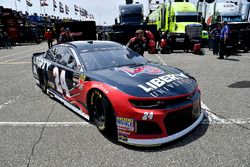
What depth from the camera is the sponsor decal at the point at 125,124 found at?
9.31 ft

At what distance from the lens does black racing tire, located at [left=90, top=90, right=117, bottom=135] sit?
3092 millimetres

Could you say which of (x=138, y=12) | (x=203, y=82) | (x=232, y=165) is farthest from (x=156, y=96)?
(x=138, y=12)

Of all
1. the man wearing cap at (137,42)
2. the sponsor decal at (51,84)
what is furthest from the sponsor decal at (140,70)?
the man wearing cap at (137,42)

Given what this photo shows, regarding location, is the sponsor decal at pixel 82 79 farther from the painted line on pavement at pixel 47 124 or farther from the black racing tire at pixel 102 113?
the painted line on pavement at pixel 47 124

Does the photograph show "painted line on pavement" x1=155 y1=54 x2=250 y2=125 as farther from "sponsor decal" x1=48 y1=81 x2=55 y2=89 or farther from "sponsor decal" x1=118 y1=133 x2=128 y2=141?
"sponsor decal" x1=48 y1=81 x2=55 y2=89

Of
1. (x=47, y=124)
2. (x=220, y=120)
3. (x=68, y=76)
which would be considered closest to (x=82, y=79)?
(x=68, y=76)

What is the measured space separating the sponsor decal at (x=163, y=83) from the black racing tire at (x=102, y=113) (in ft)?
1.89

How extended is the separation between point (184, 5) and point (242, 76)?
41.0 ft

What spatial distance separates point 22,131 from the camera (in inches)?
144

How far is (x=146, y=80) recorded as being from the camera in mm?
3215

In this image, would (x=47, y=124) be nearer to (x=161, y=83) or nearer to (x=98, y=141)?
(x=98, y=141)

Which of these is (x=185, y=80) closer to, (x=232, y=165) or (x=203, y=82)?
(x=232, y=165)

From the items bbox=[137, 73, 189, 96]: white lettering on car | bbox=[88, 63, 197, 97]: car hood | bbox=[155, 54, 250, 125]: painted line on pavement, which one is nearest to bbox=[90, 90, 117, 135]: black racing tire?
bbox=[88, 63, 197, 97]: car hood

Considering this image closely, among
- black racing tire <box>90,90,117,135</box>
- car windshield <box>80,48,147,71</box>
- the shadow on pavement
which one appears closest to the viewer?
the shadow on pavement
